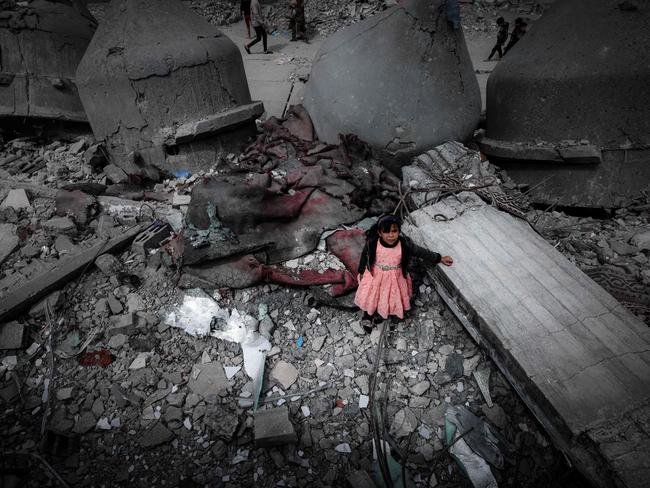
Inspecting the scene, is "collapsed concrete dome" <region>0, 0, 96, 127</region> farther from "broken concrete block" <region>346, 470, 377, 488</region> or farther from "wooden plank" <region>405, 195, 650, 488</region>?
"broken concrete block" <region>346, 470, 377, 488</region>

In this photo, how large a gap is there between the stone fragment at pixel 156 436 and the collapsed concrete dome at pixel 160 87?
9.93 ft

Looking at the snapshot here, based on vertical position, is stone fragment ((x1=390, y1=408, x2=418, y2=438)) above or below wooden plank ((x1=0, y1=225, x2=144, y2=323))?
below

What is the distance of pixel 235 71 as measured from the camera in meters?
4.38

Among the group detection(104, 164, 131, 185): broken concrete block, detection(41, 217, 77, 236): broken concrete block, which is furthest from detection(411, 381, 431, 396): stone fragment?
detection(104, 164, 131, 185): broken concrete block

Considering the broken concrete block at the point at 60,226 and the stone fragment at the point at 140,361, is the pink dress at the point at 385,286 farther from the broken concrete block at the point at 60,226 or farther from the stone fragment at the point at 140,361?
the broken concrete block at the point at 60,226

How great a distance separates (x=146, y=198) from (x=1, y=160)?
285 cm

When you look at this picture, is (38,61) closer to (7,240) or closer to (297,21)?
(7,240)

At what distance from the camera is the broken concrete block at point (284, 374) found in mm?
2477

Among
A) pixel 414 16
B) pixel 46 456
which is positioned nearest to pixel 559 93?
pixel 414 16

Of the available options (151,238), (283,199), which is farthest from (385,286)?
(151,238)

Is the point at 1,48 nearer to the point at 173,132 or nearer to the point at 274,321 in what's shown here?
the point at 173,132

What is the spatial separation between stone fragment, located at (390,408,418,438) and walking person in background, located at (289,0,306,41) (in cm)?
1063

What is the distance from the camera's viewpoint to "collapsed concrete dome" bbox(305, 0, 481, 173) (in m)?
3.66

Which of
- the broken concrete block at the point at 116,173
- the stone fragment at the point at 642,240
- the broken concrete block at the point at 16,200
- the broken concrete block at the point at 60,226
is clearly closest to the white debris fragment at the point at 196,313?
the broken concrete block at the point at 60,226
